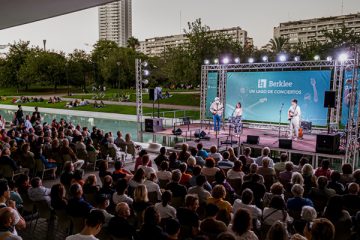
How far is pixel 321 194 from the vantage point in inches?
216

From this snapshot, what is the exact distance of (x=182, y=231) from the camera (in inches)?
→ 162

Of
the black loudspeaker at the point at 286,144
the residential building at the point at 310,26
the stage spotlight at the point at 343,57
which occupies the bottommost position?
the black loudspeaker at the point at 286,144

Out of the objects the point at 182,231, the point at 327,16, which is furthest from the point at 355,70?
the point at 327,16

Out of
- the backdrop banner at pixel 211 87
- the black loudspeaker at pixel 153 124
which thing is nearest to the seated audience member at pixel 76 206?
the black loudspeaker at pixel 153 124

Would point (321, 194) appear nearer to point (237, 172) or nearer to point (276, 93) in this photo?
point (237, 172)

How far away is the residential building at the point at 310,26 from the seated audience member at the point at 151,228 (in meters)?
111

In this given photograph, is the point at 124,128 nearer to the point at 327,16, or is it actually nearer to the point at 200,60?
the point at 200,60

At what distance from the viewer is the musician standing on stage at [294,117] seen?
46.8 feet

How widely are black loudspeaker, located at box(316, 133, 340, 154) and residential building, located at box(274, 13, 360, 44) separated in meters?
102

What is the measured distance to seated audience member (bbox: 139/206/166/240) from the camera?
3651 millimetres

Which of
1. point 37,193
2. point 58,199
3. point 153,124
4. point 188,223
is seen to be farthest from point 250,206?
point 153,124

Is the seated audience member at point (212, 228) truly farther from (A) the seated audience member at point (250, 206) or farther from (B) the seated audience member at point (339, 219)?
(B) the seated audience member at point (339, 219)

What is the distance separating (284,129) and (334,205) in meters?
13.1

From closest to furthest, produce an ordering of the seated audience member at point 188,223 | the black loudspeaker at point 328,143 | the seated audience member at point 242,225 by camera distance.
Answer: the seated audience member at point 242,225 → the seated audience member at point 188,223 → the black loudspeaker at point 328,143
